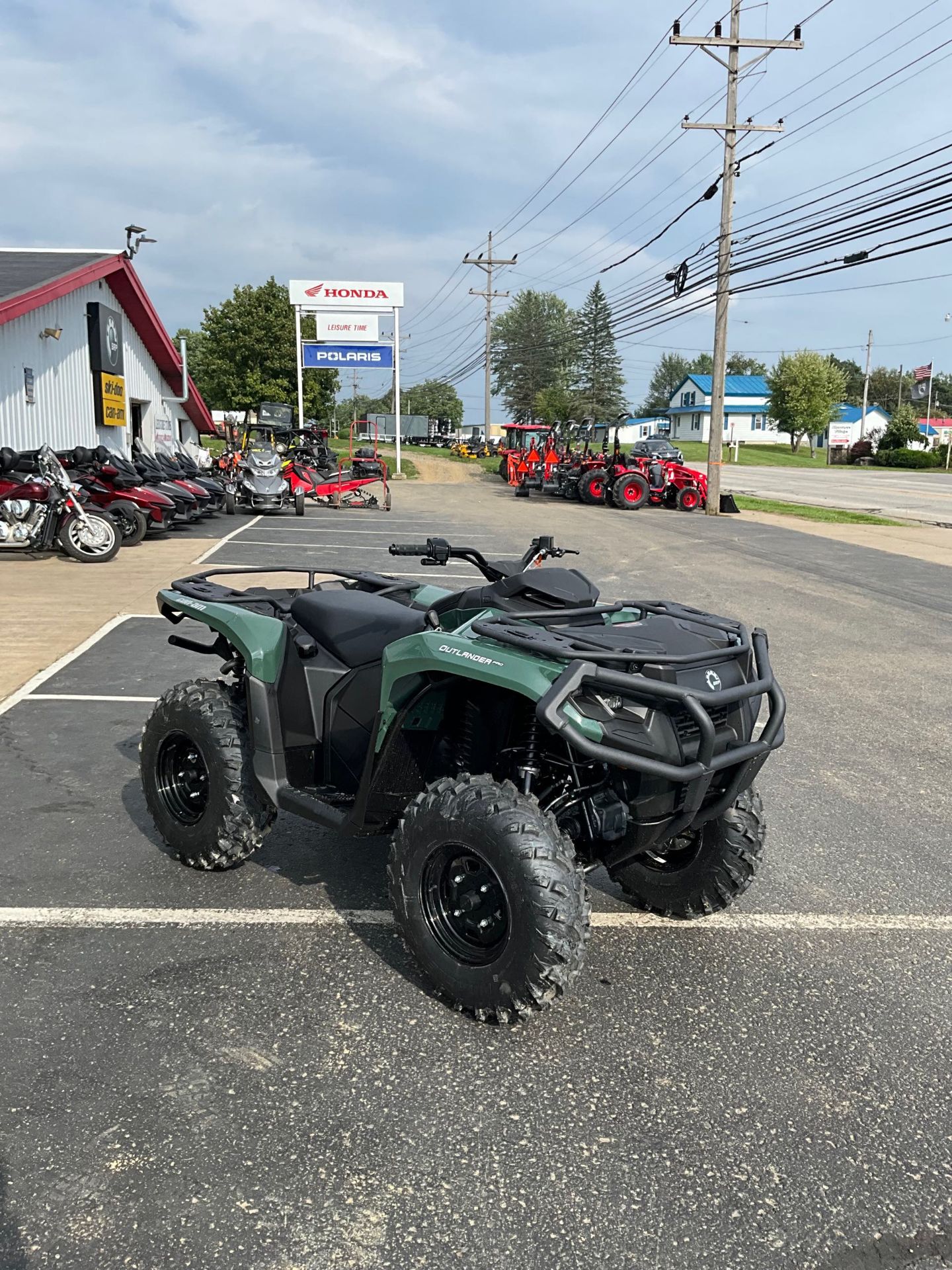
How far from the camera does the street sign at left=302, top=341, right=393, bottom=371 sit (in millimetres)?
39094

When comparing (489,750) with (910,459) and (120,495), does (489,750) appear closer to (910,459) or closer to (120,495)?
(120,495)

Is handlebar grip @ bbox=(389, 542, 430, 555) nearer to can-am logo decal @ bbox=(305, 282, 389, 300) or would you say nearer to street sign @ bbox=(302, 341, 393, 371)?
street sign @ bbox=(302, 341, 393, 371)

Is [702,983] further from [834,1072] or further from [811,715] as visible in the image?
[811,715]

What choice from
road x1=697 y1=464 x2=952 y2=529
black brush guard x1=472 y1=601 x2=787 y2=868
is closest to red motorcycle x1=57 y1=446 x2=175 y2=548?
black brush guard x1=472 y1=601 x2=787 y2=868

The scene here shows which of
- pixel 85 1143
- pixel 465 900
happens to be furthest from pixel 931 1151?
pixel 85 1143

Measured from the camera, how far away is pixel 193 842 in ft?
13.1

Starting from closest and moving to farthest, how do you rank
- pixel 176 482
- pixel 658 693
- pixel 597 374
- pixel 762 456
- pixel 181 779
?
pixel 658 693, pixel 181 779, pixel 176 482, pixel 762 456, pixel 597 374

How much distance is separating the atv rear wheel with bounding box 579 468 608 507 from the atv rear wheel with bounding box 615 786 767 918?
2510 centimetres

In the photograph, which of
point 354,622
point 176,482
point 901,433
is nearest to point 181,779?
point 354,622

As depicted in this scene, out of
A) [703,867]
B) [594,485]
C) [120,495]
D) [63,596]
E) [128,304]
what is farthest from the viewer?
[594,485]

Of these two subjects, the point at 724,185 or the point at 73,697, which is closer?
the point at 73,697

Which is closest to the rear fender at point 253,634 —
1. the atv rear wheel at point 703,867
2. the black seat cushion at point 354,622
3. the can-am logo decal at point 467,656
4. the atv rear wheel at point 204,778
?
the black seat cushion at point 354,622

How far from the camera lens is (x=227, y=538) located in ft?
57.4

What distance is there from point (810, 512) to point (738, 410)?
78917 mm
